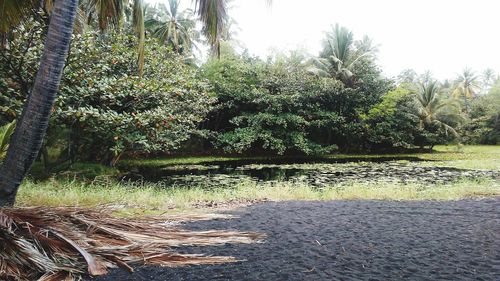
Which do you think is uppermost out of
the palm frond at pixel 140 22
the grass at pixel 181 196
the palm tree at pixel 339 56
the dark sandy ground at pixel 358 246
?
the palm tree at pixel 339 56

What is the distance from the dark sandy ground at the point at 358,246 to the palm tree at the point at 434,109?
21.6 m

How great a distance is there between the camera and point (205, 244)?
3332mm

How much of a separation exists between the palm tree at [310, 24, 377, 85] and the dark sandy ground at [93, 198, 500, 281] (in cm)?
1778

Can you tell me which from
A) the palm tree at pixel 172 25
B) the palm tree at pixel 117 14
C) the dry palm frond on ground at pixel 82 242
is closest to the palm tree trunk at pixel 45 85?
the dry palm frond on ground at pixel 82 242

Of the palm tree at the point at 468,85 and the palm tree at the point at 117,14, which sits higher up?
the palm tree at the point at 468,85

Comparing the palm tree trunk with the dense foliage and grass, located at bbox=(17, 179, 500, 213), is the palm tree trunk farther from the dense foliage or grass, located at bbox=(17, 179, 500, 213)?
the dense foliage

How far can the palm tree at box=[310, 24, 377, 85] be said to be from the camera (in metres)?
22.5

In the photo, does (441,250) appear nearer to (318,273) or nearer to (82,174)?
(318,273)

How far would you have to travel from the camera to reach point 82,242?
291cm

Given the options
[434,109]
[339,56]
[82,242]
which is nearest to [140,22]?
[82,242]

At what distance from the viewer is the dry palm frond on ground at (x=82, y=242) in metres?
2.54

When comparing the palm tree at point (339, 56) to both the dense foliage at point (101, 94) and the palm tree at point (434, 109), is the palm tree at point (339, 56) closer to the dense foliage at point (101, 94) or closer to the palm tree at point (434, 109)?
the palm tree at point (434, 109)

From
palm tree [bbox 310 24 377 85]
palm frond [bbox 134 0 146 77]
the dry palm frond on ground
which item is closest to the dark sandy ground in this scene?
the dry palm frond on ground

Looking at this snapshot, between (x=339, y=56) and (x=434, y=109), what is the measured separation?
8.12m
